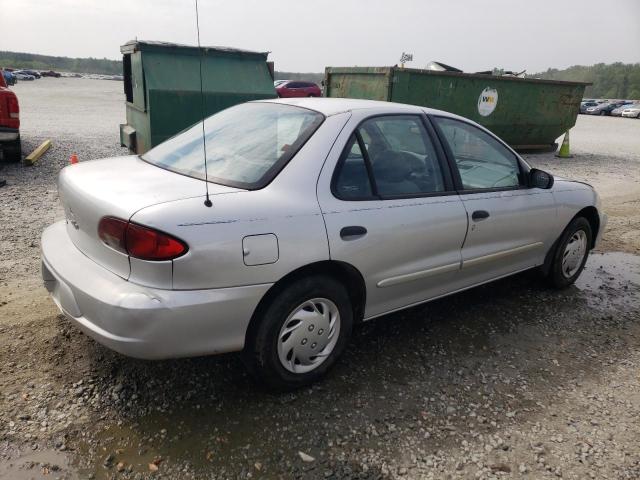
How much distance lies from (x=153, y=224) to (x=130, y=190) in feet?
1.26

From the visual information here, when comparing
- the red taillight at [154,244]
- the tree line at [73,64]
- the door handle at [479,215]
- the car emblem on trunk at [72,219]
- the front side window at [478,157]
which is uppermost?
the front side window at [478,157]

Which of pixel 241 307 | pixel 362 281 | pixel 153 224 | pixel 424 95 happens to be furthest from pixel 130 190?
pixel 424 95

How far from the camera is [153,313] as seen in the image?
2195 millimetres

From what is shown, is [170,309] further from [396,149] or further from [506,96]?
[506,96]

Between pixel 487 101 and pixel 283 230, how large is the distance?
11.0m

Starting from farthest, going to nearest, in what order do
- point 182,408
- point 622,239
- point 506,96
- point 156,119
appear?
1. point 506,96
2. point 156,119
3. point 622,239
4. point 182,408

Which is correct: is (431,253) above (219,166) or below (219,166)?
below

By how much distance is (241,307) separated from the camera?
239cm

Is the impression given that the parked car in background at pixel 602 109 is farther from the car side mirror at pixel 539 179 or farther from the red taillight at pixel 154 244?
the red taillight at pixel 154 244

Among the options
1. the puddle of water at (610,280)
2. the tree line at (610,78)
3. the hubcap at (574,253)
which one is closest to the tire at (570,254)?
the hubcap at (574,253)

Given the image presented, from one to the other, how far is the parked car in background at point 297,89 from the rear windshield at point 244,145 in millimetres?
22591

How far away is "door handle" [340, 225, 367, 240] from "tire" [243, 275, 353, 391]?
0.24m

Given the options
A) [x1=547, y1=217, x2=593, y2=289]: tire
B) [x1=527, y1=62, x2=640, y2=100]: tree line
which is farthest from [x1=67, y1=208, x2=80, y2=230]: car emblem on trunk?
[x1=527, y1=62, x2=640, y2=100]: tree line

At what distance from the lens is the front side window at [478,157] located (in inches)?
136
